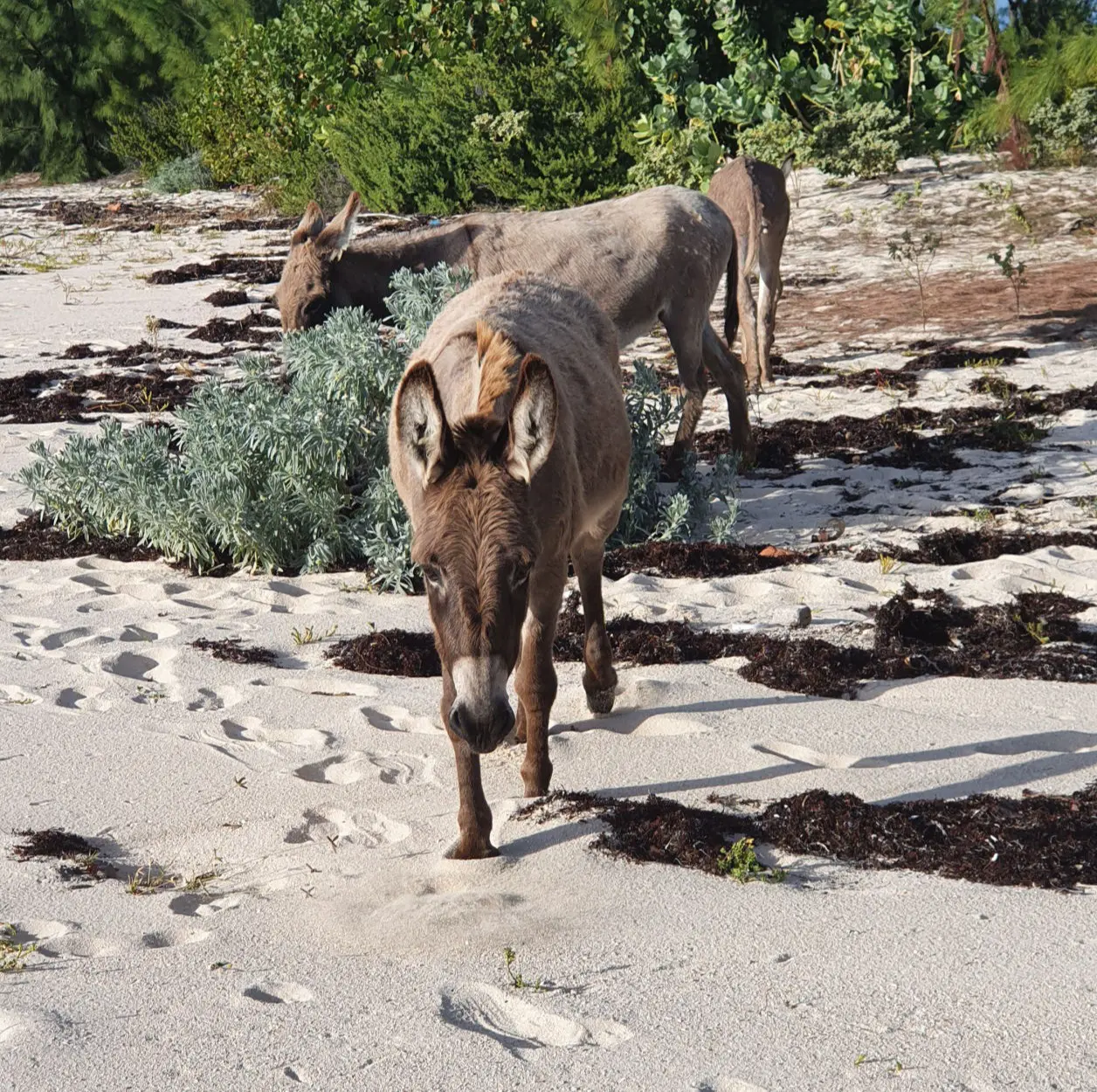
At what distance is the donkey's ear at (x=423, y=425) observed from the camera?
10.6 ft

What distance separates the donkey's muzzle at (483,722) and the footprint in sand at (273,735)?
1.59 meters

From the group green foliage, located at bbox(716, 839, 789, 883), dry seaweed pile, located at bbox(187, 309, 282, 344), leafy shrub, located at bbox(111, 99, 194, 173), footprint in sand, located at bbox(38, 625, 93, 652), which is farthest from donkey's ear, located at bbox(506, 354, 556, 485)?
leafy shrub, located at bbox(111, 99, 194, 173)

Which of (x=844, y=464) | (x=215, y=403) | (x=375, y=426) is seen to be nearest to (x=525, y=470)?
(x=375, y=426)

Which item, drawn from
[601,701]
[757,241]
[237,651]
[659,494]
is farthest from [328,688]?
[757,241]

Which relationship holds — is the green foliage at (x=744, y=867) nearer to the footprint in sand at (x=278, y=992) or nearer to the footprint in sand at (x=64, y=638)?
the footprint in sand at (x=278, y=992)

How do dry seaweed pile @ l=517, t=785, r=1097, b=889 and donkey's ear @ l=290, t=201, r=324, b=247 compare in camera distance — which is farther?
donkey's ear @ l=290, t=201, r=324, b=247

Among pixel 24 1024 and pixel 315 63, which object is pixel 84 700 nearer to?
pixel 24 1024

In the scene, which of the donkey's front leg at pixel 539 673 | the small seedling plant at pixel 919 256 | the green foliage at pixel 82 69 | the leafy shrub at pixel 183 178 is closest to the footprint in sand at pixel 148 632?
the donkey's front leg at pixel 539 673

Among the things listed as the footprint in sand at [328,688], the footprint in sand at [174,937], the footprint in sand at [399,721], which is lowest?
the footprint in sand at [399,721]

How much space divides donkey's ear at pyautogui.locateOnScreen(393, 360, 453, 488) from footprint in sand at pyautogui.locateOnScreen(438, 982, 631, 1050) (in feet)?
4.04

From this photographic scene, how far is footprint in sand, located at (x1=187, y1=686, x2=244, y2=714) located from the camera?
16.1ft

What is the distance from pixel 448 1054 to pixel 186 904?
1.11 m

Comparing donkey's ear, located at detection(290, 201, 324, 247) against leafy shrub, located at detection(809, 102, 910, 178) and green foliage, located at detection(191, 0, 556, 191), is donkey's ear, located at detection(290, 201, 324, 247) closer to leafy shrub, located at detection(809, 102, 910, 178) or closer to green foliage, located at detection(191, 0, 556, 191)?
leafy shrub, located at detection(809, 102, 910, 178)

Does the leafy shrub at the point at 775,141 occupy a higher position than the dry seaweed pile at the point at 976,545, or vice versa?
the leafy shrub at the point at 775,141
